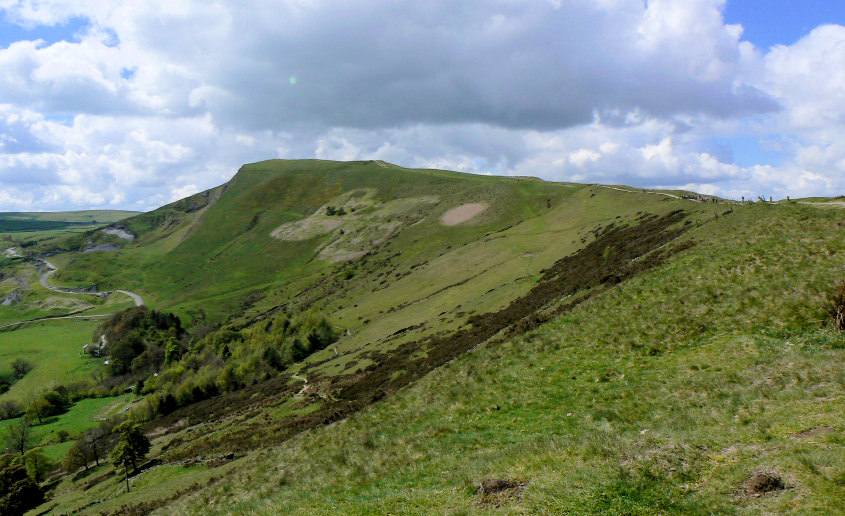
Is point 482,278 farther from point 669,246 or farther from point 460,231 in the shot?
point 460,231

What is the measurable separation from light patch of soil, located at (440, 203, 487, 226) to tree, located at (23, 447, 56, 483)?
118 metres

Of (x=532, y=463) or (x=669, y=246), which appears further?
(x=669, y=246)

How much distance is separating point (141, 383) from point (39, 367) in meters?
54.6

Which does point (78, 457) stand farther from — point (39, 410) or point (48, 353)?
point (48, 353)

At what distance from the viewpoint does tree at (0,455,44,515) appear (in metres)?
53.6

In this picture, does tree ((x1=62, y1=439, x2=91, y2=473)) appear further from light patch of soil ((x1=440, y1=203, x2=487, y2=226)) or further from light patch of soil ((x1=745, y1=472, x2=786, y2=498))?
light patch of soil ((x1=440, y1=203, x2=487, y2=226))

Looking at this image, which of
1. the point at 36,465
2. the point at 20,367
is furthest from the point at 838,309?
the point at 20,367

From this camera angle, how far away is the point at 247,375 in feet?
276

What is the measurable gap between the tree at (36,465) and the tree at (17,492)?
31.3 feet

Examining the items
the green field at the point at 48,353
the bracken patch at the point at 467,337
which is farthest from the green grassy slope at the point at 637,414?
the green field at the point at 48,353

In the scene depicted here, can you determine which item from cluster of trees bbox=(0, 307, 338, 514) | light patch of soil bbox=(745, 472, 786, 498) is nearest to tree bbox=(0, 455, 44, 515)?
cluster of trees bbox=(0, 307, 338, 514)

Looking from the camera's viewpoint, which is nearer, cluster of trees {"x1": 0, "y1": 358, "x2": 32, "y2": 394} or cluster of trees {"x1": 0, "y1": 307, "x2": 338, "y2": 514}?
cluster of trees {"x1": 0, "y1": 307, "x2": 338, "y2": 514}

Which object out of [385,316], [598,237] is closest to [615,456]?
[598,237]

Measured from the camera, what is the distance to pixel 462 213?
515 feet
